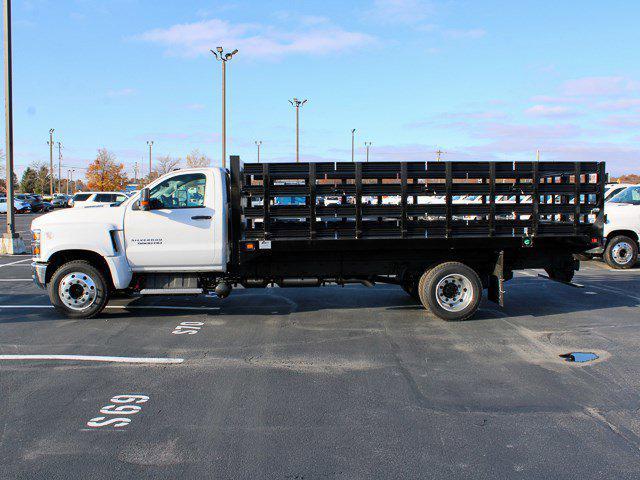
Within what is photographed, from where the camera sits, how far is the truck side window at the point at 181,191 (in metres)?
8.30

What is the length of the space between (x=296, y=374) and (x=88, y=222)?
4.26m

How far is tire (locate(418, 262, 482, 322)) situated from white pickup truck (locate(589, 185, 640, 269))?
23.2 feet

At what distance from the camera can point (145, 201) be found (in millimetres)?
8047

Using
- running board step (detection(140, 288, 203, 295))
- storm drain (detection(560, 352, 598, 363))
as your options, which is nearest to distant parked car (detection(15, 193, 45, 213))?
running board step (detection(140, 288, 203, 295))

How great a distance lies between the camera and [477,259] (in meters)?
8.71

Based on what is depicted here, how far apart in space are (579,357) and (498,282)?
217cm

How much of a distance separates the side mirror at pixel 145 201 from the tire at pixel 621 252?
11.5 m

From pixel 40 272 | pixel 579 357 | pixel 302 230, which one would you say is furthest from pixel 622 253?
pixel 40 272

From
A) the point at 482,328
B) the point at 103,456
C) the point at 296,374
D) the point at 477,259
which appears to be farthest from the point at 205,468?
the point at 477,259

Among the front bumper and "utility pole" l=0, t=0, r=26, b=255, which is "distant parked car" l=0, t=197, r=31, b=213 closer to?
"utility pole" l=0, t=0, r=26, b=255

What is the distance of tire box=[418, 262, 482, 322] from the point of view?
27.4 feet

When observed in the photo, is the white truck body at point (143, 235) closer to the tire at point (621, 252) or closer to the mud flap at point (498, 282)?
the mud flap at point (498, 282)

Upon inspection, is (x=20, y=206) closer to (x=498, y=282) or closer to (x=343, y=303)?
(x=343, y=303)

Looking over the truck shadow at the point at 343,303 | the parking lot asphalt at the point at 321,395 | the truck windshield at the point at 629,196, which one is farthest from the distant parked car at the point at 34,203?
the truck windshield at the point at 629,196
